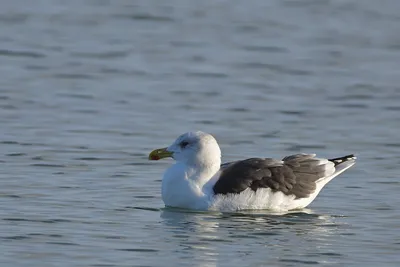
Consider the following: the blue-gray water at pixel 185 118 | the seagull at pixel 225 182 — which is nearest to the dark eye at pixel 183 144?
the seagull at pixel 225 182

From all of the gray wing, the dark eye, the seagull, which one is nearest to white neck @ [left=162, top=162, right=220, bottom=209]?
the seagull

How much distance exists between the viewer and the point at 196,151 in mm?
15703

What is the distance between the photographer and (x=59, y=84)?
2319cm

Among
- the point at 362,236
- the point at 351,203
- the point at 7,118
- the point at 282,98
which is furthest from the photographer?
the point at 282,98

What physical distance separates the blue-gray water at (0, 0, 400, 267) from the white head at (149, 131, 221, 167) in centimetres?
60

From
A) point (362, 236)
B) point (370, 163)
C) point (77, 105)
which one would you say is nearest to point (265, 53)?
point (77, 105)

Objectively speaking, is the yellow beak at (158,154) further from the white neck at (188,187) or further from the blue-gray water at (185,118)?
the blue-gray water at (185,118)

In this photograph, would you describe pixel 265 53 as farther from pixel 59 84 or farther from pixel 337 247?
pixel 337 247

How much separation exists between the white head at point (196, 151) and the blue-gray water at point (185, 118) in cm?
60

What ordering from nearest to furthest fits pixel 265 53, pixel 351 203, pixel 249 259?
pixel 249 259, pixel 351 203, pixel 265 53

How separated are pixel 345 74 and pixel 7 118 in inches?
284

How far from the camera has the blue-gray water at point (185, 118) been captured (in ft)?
44.9

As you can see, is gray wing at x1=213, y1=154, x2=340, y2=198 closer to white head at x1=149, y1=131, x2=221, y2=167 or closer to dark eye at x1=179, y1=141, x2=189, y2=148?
white head at x1=149, y1=131, x2=221, y2=167

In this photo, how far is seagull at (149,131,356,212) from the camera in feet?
50.8
